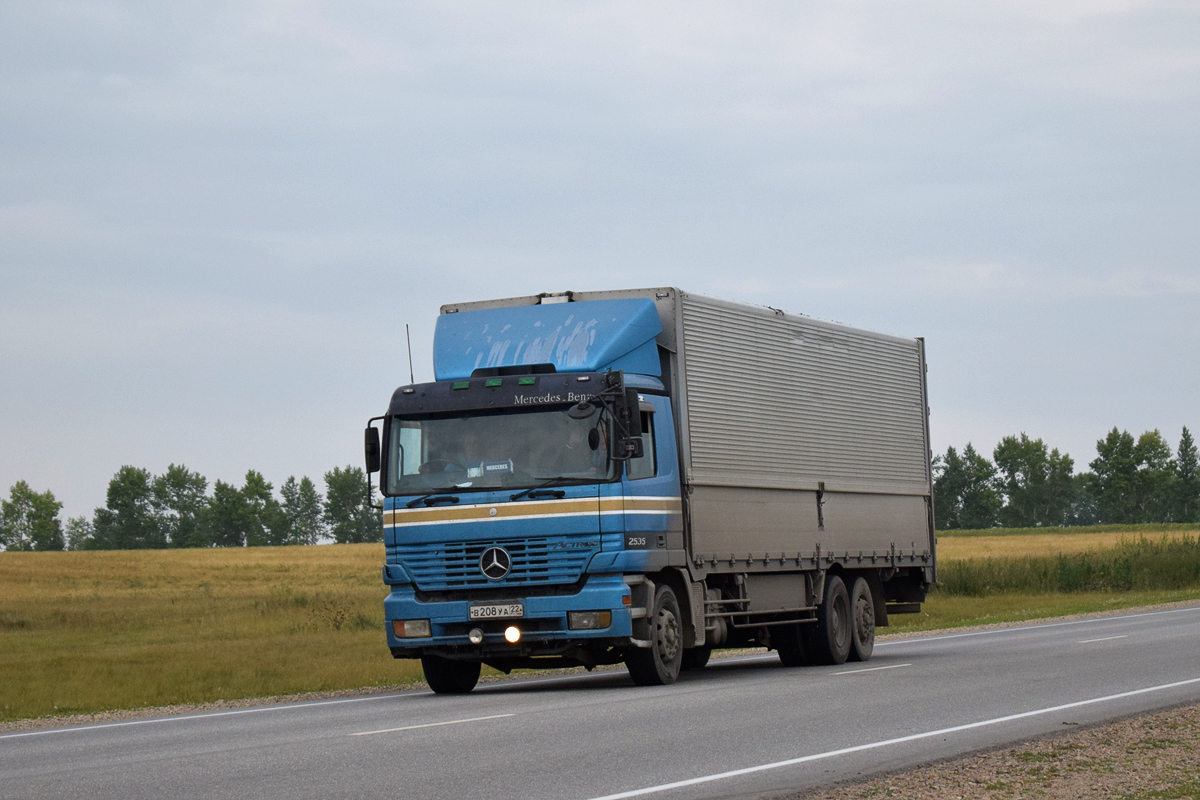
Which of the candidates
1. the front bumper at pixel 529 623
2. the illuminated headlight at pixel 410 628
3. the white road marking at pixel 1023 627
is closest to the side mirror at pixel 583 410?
the front bumper at pixel 529 623

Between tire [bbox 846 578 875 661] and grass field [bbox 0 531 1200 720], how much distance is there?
5945mm

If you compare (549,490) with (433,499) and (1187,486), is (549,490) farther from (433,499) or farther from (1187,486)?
(1187,486)

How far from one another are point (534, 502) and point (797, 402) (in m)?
5.01

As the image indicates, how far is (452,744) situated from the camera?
35.0 feet

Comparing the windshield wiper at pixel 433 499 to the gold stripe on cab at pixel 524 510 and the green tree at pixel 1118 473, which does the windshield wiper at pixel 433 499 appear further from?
the green tree at pixel 1118 473

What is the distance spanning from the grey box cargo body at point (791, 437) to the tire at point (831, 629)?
0.43 metres

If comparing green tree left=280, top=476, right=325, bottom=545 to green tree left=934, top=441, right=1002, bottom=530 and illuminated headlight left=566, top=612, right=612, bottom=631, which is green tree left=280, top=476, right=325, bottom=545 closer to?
green tree left=934, top=441, right=1002, bottom=530

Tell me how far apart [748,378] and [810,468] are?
182 cm

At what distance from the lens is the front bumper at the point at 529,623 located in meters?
15.0

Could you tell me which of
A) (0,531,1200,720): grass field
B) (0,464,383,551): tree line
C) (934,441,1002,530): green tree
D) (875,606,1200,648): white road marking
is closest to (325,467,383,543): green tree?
(0,464,383,551): tree line

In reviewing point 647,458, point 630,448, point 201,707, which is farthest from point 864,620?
point 201,707

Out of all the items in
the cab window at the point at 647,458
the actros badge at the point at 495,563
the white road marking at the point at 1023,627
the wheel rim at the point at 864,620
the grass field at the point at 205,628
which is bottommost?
the white road marking at the point at 1023,627

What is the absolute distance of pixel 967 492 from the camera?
568 feet

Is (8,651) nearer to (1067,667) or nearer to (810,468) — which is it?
(810,468)
